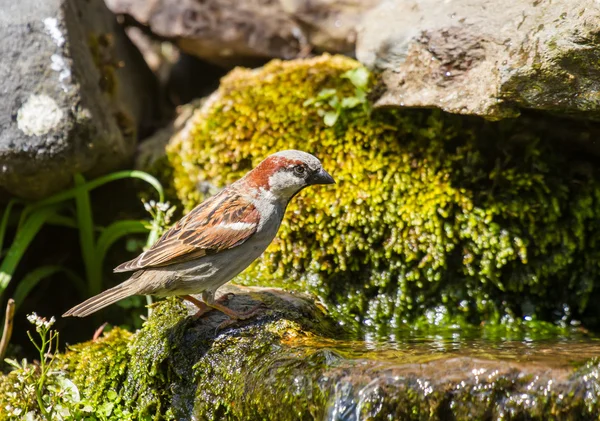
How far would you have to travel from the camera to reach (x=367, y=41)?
5.12m

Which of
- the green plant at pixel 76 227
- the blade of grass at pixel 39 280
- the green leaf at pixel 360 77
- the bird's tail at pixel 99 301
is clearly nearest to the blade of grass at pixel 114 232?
the green plant at pixel 76 227

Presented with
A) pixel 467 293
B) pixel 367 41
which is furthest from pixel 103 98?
pixel 467 293

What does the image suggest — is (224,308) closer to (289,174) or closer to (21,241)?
(289,174)

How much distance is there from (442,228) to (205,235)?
1.70 m

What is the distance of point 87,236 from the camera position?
17.8ft

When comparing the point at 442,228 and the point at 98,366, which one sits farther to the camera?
the point at 442,228

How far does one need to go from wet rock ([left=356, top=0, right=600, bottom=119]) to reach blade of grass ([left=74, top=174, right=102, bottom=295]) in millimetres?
2289

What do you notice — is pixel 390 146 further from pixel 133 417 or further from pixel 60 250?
pixel 60 250

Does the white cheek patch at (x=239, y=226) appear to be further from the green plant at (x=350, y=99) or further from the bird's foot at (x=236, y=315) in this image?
the green plant at (x=350, y=99)

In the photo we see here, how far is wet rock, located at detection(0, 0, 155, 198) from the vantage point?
15.5 feet

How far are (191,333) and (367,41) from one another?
8.25 ft

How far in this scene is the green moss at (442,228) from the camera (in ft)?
15.8

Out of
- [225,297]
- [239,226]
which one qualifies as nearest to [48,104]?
[239,226]

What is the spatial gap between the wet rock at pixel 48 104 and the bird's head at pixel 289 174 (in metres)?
1.45
